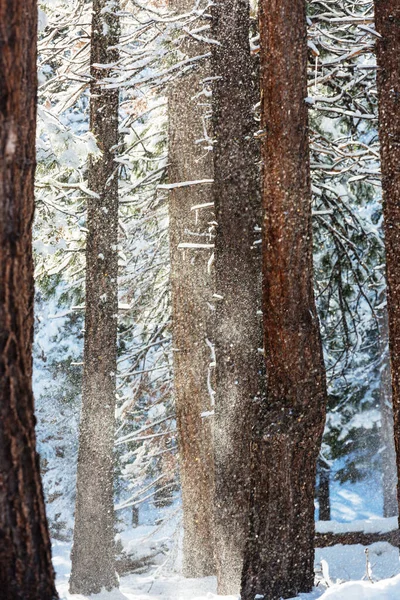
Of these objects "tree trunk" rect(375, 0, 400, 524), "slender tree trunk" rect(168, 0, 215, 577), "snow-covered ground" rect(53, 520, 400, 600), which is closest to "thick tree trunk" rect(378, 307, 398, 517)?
"snow-covered ground" rect(53, 520, 400, 600)

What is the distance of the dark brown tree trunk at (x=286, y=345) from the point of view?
A: 5.80 metres

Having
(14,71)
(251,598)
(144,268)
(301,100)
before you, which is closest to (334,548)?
(144,268)

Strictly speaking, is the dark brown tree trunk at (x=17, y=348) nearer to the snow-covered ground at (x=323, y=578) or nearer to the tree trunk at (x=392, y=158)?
the snow-covered ground at (x=323, y=578)

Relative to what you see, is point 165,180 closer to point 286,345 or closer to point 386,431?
point 286,345

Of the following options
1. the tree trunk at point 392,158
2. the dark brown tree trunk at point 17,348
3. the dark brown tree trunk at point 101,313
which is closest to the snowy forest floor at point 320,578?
the dark brown tree trunk at point 101,313

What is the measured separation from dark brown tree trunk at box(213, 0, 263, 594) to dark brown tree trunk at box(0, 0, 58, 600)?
14.2ft

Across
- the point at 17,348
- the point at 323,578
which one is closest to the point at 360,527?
the point at 323,578

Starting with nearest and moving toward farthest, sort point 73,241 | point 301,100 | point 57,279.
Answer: point 301,100 → point 73,241 → point 57,279

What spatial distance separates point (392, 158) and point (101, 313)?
4420 mm

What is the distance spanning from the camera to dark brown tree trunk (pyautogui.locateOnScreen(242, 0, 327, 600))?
19.0ft

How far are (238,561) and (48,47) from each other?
697 centimetres

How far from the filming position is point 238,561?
7.57 metres

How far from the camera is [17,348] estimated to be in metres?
3.54

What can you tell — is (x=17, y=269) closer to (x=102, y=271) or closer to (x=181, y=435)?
(x=102, y=271)
